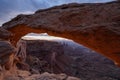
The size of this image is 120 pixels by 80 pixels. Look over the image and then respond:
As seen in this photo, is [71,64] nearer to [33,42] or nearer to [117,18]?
Result: [33,42]

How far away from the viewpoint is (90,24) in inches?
287

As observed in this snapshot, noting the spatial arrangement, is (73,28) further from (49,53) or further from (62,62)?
(62,62)

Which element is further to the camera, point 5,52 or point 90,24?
point 5,52

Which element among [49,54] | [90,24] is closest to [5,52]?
[90,24]

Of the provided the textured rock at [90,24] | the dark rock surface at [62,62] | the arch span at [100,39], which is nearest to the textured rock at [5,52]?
the textured rock at [90,24]

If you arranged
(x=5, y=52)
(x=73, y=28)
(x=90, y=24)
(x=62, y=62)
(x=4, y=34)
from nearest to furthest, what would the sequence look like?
(x=90, y=24) < (x=73, y=28) < (x=5, y=52) < (x=4, y=34) < (x=62, y=62)

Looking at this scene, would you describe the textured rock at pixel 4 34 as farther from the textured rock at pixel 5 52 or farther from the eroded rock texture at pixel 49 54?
the eroded rock texture at pixel 49 54

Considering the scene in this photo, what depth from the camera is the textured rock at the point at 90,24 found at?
696cm

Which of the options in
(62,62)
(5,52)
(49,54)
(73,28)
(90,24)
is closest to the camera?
(90,24)

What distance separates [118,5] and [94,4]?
1.08 meters

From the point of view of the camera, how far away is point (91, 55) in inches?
1912

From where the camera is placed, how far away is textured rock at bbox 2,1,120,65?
6.96 meters

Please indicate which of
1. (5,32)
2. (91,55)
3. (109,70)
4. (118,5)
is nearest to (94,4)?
(118,5)

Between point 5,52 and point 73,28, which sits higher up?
point 73,28
